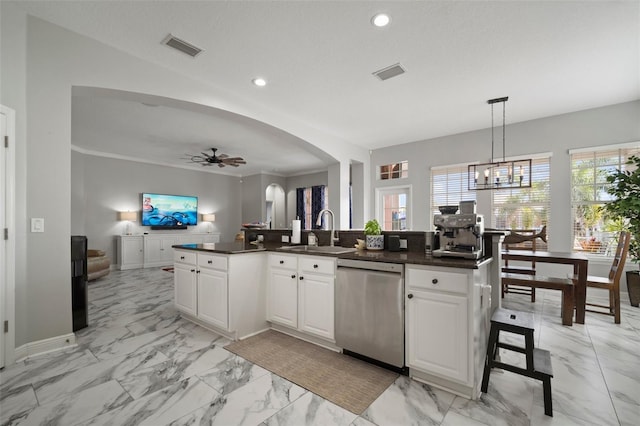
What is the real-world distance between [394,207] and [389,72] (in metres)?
3.71

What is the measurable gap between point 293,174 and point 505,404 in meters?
9.06

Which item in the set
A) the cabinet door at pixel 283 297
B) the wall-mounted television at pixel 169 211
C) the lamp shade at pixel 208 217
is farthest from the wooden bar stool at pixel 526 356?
the lamp shade at pixel 208 217

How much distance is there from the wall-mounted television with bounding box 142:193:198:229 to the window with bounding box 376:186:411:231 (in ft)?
18.6

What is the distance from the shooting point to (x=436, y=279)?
1936 mm

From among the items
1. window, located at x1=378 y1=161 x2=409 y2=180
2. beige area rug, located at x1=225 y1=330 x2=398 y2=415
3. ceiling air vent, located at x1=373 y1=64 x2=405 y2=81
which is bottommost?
beige area rug, located at x1=225 y1=330 x2=398 y2=415

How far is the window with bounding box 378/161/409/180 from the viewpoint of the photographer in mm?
6445

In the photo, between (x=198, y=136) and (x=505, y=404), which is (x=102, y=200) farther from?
(x=505, y=404)

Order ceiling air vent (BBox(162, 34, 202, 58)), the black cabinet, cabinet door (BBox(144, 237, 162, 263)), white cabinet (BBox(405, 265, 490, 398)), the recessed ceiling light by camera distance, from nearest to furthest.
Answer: white cabinet (BBox(405, 265, 490, 398)) < the recessed ceiling light < ceiling air vent (BBox(162, 34, 202, 58)) < the black cabinet < cabinet door (BBox(144, 237, 162, 263))

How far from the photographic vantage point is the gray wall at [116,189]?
6.69 metres

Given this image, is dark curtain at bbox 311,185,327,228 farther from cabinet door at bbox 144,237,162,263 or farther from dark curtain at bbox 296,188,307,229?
cabinet door at bbox 144,237,162,263

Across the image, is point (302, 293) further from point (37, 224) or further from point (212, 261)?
point (37, 224)

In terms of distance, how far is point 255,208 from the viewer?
968cm

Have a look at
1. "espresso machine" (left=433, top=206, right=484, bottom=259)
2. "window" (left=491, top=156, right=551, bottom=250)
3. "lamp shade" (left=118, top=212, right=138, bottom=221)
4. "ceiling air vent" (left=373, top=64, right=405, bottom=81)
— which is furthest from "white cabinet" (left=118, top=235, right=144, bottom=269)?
"window" (left=491, top=156, right=551, bottom=250)

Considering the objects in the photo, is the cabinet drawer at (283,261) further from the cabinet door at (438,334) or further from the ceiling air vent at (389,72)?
the ceiling air vent at (389,72)
